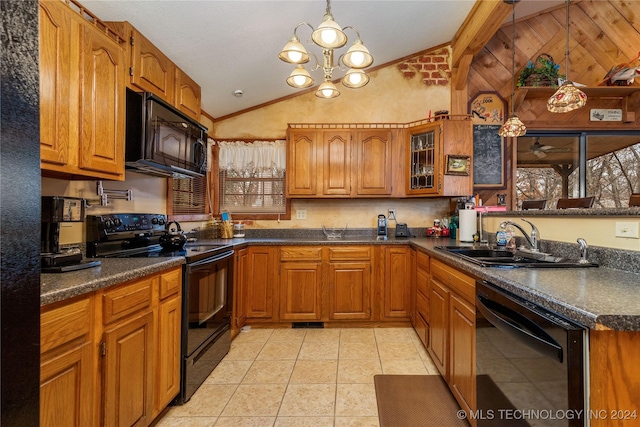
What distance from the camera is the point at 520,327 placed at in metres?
1.03

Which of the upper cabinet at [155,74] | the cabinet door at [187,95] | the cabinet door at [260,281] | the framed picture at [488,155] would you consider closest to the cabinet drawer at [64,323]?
the upper cabinet at [155,74]

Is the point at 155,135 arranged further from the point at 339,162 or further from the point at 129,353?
the point at 339,162

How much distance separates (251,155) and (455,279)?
8.71ft

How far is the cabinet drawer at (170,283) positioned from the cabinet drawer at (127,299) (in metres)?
0.06

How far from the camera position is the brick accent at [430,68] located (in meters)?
3.49

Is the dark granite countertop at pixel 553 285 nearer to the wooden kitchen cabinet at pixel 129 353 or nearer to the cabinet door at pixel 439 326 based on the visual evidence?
the wooden kitchen cabinet at pixel 129 353

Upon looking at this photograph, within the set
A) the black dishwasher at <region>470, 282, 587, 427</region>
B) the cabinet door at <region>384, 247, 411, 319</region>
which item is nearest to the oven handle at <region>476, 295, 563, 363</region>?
the black dishwasher at <region>470, 282, 587, 427</region>

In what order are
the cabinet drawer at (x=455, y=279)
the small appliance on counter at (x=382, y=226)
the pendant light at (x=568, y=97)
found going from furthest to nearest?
1. the small appliance on counter at (x=382, y=226)
2. the pendant light at (x=568, y=97)
3. the cabinet drawer at (x=455, y=279)

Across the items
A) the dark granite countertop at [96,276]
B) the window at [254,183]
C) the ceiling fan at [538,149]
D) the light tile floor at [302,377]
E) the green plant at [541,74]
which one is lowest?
the light tile floor at [302,377]

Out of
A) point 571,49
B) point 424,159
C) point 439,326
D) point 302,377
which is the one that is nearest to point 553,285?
point 439,326

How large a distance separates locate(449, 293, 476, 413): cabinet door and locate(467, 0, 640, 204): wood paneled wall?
219cm

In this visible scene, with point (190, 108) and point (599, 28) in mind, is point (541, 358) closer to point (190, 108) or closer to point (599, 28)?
point (190, 108)

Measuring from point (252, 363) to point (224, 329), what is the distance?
1.16 ft

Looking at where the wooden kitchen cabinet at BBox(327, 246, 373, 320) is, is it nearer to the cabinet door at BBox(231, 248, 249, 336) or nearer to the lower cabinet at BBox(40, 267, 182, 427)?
the cabinet door at BBox(231, 248, 249, 336)
